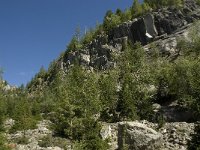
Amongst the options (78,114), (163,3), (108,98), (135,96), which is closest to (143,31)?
(163,3)

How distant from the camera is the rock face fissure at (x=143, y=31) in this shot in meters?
136

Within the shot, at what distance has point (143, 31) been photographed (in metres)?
141

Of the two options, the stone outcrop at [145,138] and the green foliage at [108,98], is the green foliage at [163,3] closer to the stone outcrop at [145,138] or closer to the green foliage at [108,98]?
the green foliage at [108,98]

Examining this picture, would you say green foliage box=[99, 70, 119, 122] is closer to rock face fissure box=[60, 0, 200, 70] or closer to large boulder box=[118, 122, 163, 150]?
large boulder box=[118, 122, 163, 150]

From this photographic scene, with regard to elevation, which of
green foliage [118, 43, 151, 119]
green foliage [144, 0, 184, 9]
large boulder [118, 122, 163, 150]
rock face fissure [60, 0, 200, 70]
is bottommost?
large boulder [118, 122, 163, 150]

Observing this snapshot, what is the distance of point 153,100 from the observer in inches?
2581

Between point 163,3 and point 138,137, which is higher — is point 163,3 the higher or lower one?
the higher one

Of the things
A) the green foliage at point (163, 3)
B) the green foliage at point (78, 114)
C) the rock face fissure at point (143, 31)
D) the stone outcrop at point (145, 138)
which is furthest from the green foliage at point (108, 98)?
the green foliage at point (163, 3)

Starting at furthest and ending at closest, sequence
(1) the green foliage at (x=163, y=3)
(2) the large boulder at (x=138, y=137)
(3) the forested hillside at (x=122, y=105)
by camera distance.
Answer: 1. (1) the green foliage at (x=163, y=3)
2. (3) the forested hillside at (x=122, y=105)
3. (2) the large boulder at (x=138, y=137)

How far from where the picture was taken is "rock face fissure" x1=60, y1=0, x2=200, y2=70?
13638cm

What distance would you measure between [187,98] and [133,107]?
8587 mm

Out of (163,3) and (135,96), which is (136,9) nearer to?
(163,3)

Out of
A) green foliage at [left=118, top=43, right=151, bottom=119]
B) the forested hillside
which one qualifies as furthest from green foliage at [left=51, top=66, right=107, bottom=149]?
green foliage at [left=118, top=43, right=151, bottom=119]

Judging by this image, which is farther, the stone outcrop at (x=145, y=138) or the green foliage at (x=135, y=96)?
the green foliage at (x=135, y=96)
